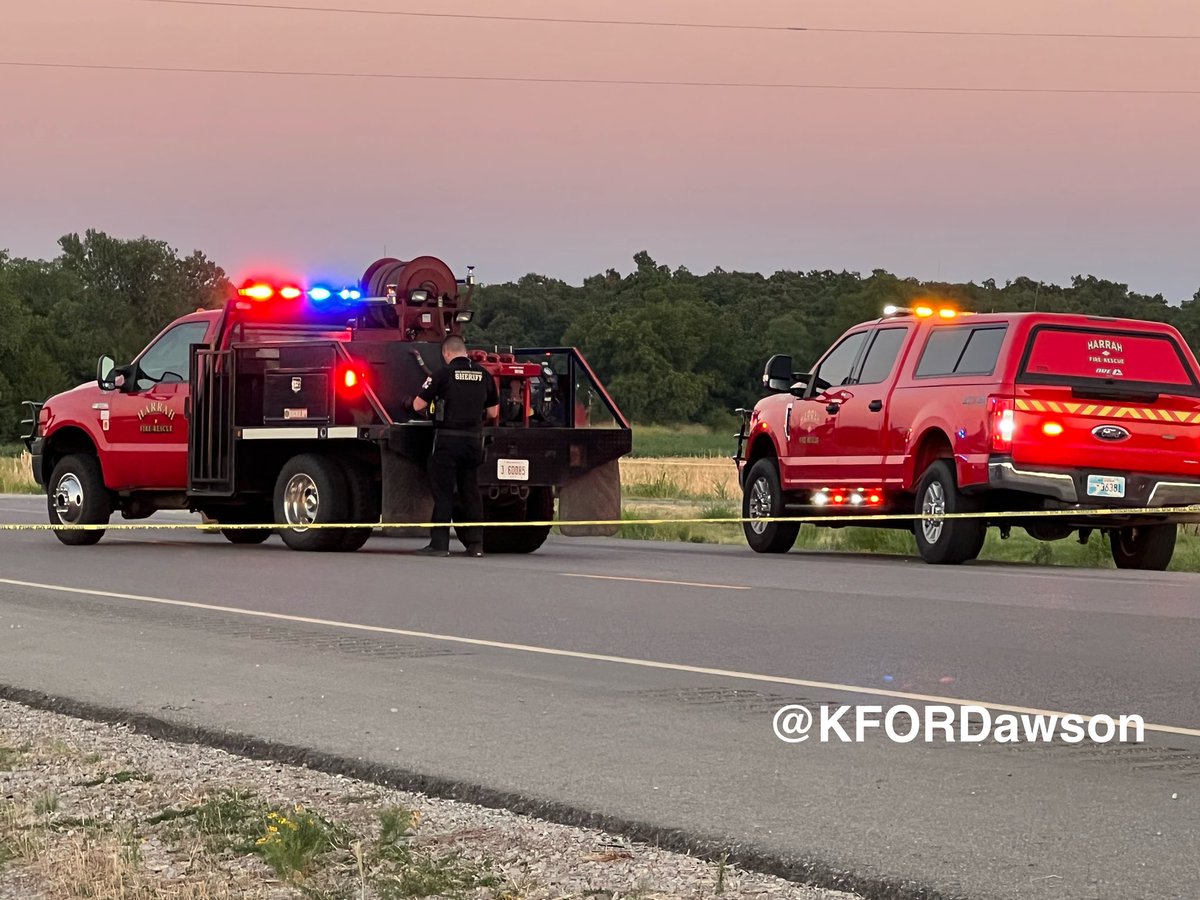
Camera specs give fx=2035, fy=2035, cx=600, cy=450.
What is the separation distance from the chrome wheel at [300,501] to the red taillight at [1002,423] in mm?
6121

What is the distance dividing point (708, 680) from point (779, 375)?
9947 millimetres

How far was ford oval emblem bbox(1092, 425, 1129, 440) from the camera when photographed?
1648 centimetres

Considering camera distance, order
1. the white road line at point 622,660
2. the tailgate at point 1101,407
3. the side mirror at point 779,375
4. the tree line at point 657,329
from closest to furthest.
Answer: the white road line at point 622,660, the tailgate at point 1101,407, the side mirror at point 779,375, the tree line at point 657,329

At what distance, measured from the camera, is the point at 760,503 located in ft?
66.0

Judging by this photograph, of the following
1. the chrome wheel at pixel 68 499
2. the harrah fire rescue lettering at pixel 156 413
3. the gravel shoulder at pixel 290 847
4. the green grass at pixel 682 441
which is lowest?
the green grass at pixel 682 441

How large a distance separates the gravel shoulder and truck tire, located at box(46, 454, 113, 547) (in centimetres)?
1311

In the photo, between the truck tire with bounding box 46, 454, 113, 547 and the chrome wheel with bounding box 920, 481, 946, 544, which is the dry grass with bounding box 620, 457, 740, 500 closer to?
the truck tire with bounding box 46, 454, 113, 547

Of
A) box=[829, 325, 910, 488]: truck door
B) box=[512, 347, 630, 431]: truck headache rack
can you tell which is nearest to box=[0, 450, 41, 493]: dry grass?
box=[512, 347, 630, 431]: truck headache rack

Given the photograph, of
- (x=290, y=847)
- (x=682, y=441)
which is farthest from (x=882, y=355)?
(x=682, y=441)

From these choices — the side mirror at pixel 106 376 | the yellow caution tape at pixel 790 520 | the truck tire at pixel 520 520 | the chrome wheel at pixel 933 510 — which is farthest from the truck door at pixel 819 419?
the side mirror at pixel 106 376

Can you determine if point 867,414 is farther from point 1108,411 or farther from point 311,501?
point 311,501

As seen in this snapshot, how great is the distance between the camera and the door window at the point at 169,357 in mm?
20000

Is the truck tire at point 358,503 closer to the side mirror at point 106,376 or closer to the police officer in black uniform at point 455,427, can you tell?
the police officer in black uniform at point 455,427

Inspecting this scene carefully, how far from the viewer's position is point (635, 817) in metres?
6.46
